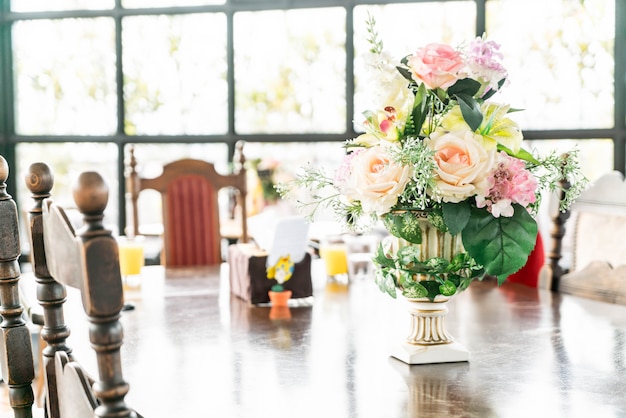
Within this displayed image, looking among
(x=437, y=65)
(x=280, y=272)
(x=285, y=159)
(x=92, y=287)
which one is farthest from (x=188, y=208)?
(x=92, y=287)

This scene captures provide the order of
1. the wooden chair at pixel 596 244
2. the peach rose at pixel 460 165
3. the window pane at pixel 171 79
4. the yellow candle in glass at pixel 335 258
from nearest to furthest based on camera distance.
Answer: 1. the peach rose at pixel 460 165
2. the wooden chair at pixel 596 244
3. the yellow candle in glass at pixel 335 258
4. the window pane at pixel 171 79

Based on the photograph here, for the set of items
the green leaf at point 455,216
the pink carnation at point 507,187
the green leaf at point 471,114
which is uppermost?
the green leaf at point 471,114

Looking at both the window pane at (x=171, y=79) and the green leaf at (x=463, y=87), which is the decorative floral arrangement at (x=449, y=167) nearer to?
the green leaf at (x=463, y=87)

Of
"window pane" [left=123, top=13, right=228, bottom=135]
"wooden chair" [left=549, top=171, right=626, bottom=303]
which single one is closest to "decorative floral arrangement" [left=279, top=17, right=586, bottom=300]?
"wooden chair" [left=549, top=171, right=626, bottom=303]

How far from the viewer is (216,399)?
142 cm

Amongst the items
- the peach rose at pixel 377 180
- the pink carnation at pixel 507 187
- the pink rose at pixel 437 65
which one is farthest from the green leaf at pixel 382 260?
the pink rose at pixel 437 65

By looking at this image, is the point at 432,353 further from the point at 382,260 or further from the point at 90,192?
the point at 90,192

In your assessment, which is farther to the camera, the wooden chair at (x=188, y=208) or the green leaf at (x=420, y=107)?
the wooden chair at (x=188, y=208)

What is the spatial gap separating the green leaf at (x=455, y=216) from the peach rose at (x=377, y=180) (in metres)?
0.09

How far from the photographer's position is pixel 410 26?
4613 mm

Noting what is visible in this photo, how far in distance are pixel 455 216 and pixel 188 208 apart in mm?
2015

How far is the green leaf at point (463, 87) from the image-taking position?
1.50 metres

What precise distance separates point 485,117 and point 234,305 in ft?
3.15

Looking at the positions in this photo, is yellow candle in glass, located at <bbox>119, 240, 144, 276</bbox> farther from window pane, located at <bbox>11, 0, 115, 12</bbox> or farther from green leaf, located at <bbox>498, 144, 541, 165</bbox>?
window pane, located at <bbox>11, 0, 115, 12</bbox>
